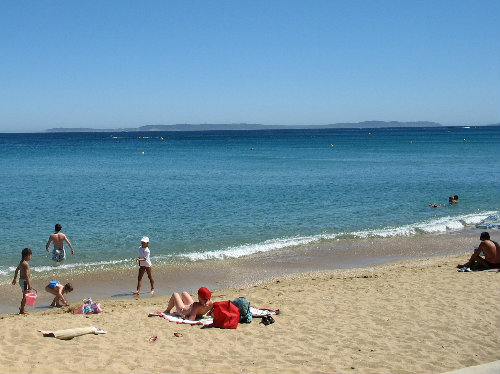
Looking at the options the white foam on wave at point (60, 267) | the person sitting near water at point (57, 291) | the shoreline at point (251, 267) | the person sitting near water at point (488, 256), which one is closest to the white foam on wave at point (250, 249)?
the shoreline at point (251, 267)

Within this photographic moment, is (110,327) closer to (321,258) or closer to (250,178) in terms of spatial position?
(321,258)

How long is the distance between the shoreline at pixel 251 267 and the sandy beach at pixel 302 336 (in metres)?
1.26

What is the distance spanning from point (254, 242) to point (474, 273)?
7365 mm

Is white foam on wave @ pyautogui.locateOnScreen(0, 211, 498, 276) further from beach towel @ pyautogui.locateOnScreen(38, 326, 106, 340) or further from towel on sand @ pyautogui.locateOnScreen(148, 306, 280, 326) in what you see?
beach towel @ pyautogui.locateOnScreen(38, 326, 106, 340)

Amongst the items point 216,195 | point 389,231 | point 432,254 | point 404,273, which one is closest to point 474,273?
point 404,273

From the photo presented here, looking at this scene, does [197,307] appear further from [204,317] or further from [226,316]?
[226,316]

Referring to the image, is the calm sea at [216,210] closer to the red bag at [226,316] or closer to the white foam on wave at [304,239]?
the white foam on wave at [304,239]

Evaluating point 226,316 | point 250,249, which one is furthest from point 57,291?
point 250,249

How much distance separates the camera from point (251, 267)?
48.5 ft

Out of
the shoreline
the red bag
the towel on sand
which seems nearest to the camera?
the red bag

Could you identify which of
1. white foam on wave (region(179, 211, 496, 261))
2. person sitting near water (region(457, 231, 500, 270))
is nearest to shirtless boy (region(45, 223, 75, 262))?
white foam on wave (region(179, 211, 496, 261))

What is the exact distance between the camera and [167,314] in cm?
962

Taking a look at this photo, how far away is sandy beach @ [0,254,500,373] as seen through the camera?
278 inches

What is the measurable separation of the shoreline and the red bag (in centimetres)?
378
